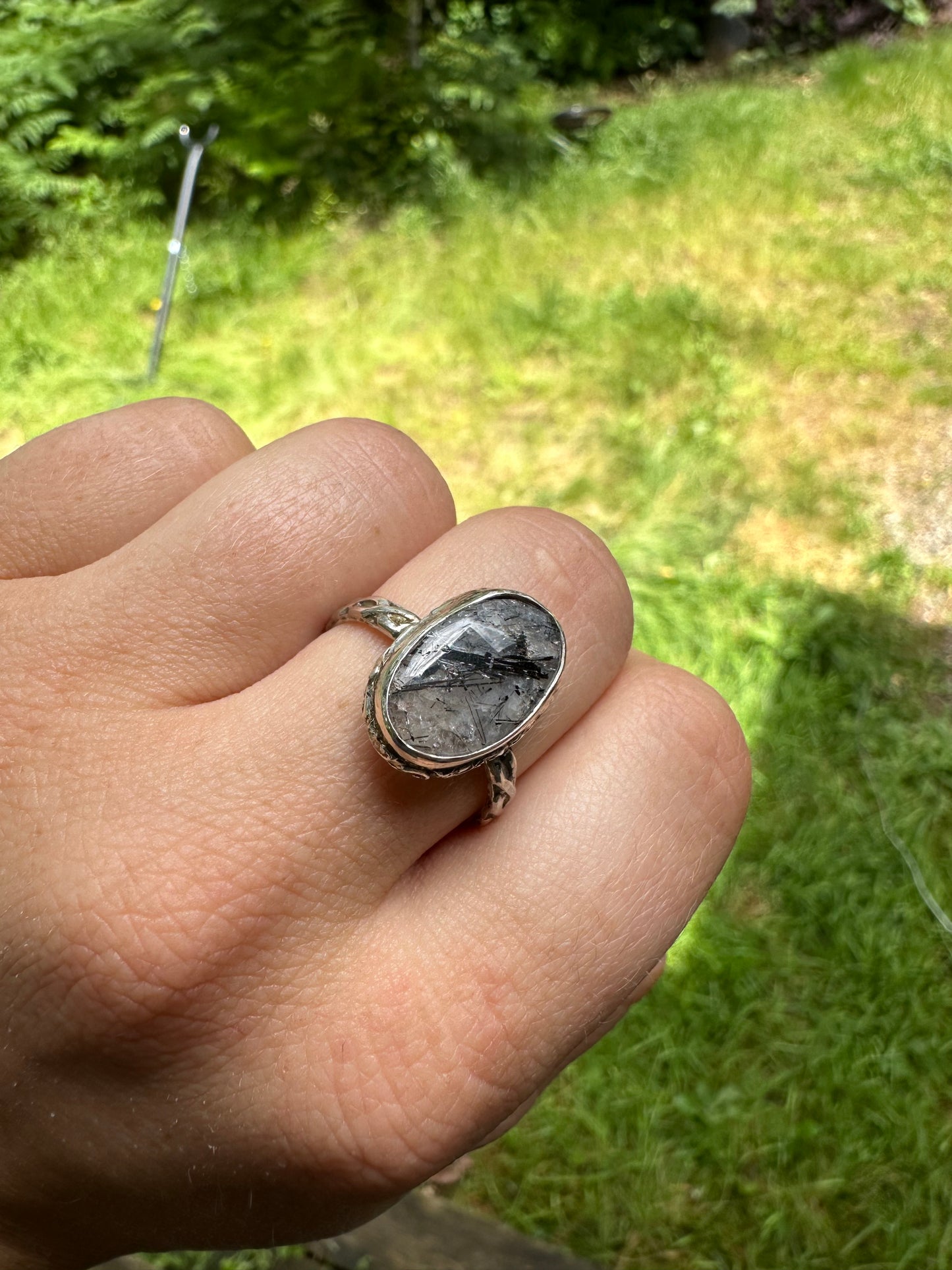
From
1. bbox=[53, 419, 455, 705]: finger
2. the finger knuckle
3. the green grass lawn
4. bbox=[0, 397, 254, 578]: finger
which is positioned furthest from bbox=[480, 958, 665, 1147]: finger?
the green grass lawn

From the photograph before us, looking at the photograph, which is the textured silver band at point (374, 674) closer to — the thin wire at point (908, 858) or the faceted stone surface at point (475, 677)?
the faceted stone surface at point (475, 677)

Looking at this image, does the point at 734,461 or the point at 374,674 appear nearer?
the point at 374,674

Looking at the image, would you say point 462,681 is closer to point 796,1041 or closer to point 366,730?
point 366,730

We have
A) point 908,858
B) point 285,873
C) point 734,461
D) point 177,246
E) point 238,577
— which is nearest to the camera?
point 285,873

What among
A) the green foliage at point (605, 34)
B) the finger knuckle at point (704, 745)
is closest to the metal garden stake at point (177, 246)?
the green foliage at point (605, 34)

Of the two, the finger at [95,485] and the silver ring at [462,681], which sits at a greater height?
the finger at [95,485]

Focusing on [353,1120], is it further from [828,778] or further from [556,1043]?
[828,778]

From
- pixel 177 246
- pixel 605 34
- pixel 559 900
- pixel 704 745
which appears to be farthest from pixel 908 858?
pixel 605 34
